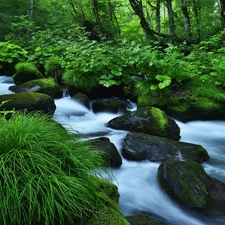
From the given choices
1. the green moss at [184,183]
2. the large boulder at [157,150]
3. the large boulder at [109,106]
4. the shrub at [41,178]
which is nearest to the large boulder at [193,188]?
the green moss at [184,183]

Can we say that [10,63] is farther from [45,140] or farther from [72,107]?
[45,140]

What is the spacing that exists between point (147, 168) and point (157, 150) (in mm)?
452

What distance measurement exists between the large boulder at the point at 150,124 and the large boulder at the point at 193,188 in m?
1.72

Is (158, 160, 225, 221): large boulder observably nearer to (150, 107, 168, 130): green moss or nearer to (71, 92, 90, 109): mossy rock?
(150, 107, 168, 130): green moss

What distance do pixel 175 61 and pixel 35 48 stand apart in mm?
6684

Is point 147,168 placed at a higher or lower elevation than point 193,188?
lower

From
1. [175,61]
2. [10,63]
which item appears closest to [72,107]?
[175,61]

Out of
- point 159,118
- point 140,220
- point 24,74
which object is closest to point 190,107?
point 159,118

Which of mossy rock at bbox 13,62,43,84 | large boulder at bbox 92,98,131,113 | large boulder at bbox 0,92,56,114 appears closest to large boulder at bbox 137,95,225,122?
large boulder at bbox 92,98,131,113

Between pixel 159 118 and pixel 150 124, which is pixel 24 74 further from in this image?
pixel 159 118

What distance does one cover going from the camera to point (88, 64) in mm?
7266

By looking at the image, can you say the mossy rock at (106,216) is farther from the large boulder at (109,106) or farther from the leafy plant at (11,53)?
the leafy plant at (11,53)

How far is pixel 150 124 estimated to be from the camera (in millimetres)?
5406

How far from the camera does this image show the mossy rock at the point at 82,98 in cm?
728
